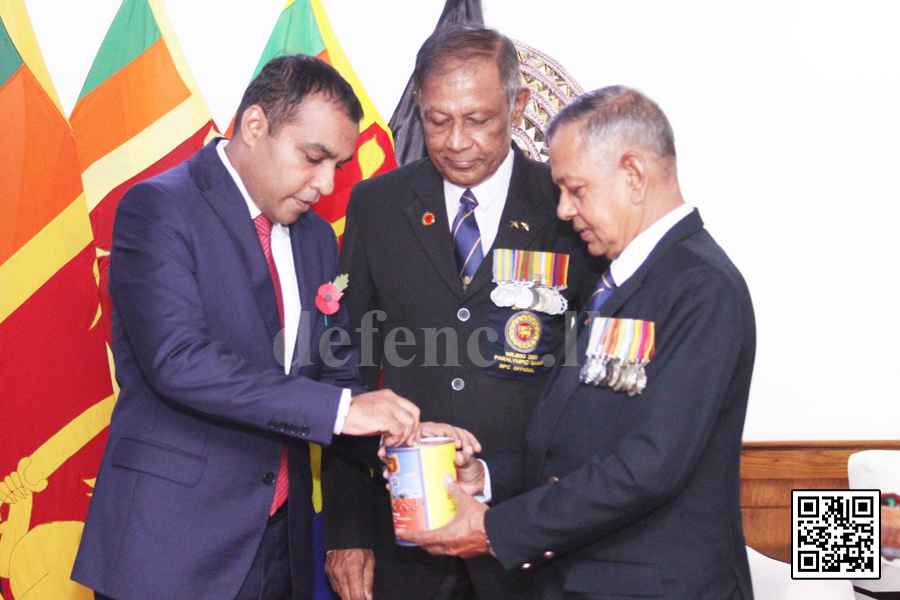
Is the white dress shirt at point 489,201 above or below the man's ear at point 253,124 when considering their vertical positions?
below

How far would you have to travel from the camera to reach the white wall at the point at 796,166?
3.46 metres

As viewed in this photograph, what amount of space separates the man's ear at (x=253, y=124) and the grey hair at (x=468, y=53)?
0.47 meters

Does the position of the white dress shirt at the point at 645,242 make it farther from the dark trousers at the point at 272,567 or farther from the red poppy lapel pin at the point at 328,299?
the dark trousers at the point at 272,567

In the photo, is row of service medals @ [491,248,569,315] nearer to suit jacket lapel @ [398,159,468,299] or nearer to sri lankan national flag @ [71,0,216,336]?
suit jacket lapel @ [398,159,468,299]

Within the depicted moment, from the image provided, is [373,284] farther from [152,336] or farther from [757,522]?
[757,522]

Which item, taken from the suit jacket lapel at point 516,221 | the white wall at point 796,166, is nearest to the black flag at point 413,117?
the white wall at point 796,166

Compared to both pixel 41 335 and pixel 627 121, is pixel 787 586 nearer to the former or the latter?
pixel 627 121

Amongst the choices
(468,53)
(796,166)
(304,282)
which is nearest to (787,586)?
(304,282)

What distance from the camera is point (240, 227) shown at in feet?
6.07

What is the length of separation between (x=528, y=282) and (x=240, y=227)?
28.0 inches

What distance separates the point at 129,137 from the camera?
2.75 metres

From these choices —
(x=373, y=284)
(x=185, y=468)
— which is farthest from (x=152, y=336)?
(x=373, y=284)

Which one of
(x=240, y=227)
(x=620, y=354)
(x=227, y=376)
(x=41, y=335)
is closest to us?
(x=620, y=354)

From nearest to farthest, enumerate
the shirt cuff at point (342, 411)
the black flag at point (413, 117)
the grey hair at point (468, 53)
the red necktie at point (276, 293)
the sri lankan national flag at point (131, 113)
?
the shirt cuff at point (342, 411)
the red necktie at point (276, 293)
the grey hair at point (468, 53)
the sri lankan national flag at point (131, 113)
the black flag at point (413, 117)
